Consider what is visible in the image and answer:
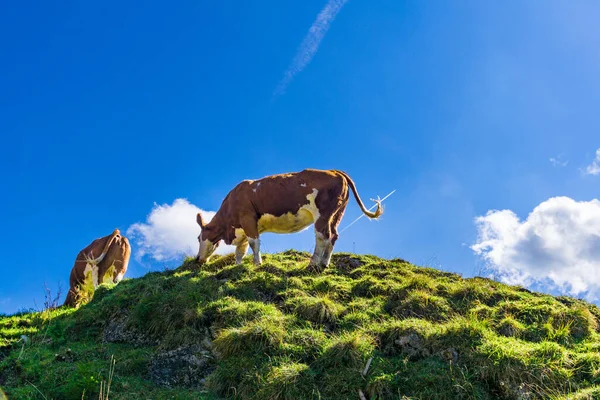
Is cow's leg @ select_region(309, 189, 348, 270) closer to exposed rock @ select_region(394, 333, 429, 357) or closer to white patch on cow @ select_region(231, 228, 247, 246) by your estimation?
white patch on cow @ select_region(231, 228, 247, 246)

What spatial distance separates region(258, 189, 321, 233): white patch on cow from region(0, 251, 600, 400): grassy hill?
2257 millimetres

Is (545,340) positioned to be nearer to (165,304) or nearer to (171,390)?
(171,390)

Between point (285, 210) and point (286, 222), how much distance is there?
53 centimetres

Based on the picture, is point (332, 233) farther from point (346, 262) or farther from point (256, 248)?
point (256, 248)

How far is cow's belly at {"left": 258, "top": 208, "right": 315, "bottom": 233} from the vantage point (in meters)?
14.7

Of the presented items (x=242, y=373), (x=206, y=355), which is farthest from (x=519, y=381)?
(x=206, y=355)

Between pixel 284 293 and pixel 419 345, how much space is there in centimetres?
383

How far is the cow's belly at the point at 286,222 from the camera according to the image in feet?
48.3

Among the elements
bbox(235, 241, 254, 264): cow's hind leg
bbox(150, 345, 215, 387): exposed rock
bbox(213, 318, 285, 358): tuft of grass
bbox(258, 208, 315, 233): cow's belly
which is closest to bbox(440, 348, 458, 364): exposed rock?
bbox(213, 318, 285, 358): tuft of grass

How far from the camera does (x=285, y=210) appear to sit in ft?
48.5

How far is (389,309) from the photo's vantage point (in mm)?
10359

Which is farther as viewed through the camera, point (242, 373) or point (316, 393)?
point (242, 373)

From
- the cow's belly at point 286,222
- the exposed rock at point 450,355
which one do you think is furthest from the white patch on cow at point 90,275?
the exposed rock at point 450,355

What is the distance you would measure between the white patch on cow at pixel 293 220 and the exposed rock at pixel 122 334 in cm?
565
